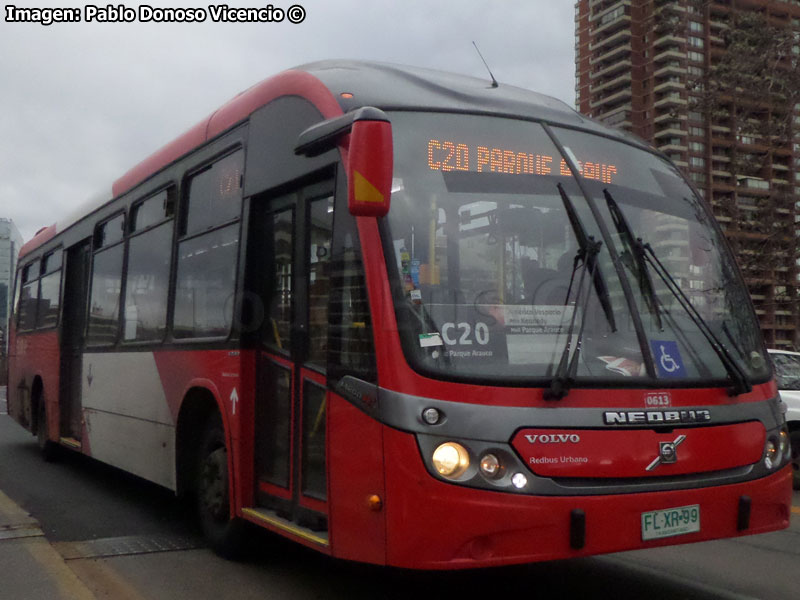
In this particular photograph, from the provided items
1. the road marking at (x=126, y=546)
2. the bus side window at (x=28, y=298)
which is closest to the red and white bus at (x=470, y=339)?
the road marking at (x=126, y=546)

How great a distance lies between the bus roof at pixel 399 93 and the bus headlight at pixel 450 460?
6.18 feet

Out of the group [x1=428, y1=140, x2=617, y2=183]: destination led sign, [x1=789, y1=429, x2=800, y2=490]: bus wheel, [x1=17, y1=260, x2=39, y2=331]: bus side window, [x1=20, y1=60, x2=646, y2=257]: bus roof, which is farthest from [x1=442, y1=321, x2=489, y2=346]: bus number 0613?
[x1=17, y1=260, x2=39, y2=331]: bus side window

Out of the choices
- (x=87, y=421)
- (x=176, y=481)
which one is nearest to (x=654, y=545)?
(x=176, y=481)

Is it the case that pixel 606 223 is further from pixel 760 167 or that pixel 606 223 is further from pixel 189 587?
pixel 760 167

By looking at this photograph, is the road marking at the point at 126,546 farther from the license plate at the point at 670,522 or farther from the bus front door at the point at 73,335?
the license plate at the point at 670,522

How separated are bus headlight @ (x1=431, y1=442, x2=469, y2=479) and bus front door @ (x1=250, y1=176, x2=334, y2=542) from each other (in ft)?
3.06

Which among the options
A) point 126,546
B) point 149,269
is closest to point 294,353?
point 126,546

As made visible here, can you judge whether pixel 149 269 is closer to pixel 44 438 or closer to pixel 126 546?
pixel 126 546

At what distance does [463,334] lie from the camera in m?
4.87

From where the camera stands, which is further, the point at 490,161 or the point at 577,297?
the point at 490,161

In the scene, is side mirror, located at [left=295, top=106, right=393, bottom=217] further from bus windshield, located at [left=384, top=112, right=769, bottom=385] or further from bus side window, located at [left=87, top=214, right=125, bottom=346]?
bus side window, located at [left=87, top=214, right=125, bottom=346]

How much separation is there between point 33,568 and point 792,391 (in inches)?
315

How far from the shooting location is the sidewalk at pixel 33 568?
564cm

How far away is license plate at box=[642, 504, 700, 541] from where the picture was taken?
4.86 m
